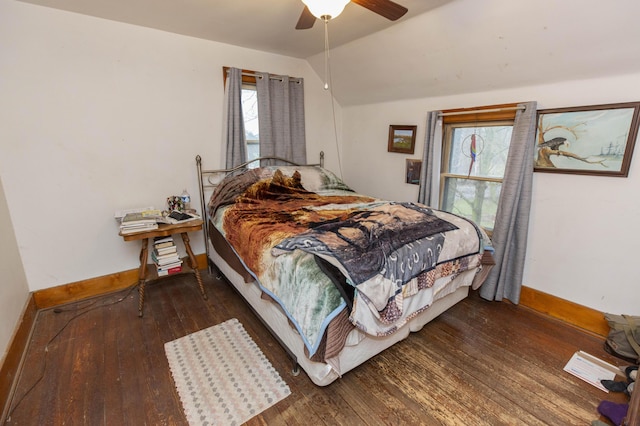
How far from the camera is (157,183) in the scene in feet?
9.30

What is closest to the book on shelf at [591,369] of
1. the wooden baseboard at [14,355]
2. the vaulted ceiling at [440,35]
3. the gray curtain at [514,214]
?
the gray curtain at [514,214]

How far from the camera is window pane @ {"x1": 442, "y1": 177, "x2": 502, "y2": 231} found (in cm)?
275

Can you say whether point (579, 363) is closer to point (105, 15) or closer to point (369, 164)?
point (369, 164)

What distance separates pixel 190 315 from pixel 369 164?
2.65m

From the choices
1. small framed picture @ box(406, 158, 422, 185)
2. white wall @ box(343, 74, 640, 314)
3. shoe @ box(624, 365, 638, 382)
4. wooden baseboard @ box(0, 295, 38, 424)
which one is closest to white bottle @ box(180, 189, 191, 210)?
wooden baseboard @ box(0, 295, 38, 424)

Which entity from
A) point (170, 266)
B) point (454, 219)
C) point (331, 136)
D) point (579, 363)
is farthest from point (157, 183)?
point (579, 363)

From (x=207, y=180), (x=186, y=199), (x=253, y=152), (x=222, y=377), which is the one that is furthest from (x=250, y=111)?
(x=222, y=377)

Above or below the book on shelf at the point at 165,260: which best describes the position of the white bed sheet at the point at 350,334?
below

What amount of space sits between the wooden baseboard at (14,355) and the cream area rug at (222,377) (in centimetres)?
76

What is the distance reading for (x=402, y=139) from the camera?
3318 mm

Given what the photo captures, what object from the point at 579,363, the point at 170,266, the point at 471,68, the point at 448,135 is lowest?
the point at 579,363

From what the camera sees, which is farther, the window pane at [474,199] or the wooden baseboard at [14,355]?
the window pane at [474,199]

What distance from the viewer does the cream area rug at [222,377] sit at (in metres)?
1.52

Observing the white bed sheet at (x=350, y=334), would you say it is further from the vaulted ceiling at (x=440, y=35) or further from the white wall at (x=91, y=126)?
the vaulted ceiling at (x=440, y=35)
